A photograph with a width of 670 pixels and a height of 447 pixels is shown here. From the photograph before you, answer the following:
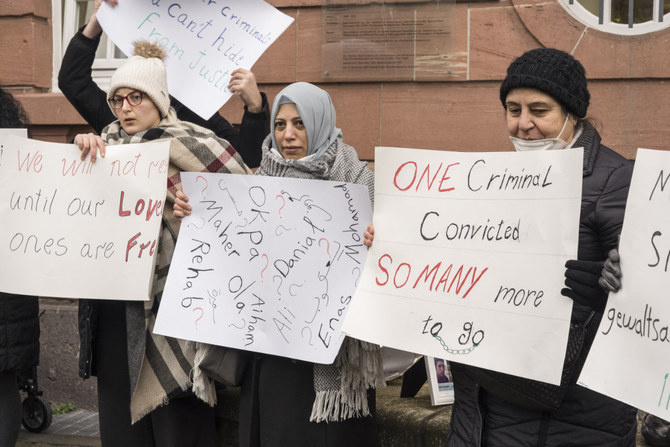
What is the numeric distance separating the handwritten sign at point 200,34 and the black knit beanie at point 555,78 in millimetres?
1712

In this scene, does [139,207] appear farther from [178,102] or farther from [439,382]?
[439,382]

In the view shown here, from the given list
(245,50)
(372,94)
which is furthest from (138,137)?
(372,94)

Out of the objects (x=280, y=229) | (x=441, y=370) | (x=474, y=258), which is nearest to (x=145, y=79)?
(x=280, y=229)

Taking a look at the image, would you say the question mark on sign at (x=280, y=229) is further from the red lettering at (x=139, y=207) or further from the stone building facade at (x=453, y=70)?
the stone building facade at (x=453, y=70)

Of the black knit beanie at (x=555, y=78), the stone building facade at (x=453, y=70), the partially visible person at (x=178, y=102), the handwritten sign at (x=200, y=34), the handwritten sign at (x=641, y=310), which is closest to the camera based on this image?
the handwritten sign at (x=641, y=310)

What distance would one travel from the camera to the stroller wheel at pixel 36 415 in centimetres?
526

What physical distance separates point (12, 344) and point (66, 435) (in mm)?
1440

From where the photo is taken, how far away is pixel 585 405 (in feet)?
8.24

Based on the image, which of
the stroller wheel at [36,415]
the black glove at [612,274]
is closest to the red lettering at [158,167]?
the black glove at [612,274]

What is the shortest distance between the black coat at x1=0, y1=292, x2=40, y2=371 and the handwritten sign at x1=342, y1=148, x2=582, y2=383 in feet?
6.04

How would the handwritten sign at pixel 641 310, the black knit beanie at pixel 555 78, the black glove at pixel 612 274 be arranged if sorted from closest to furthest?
the handwritten sign at pixel 641 310, the black glove at pixel 612 274, the black knit beanie at pixel 555 78

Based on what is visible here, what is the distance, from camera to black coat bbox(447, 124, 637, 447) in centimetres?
242

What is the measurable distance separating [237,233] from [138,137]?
0.64 m

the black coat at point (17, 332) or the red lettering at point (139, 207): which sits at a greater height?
the red lettering at point (139, 207)
